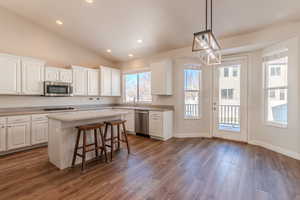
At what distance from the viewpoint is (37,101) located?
4344mm

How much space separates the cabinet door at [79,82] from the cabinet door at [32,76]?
2.95ft

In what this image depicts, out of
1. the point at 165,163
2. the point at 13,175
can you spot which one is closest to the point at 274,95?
the point at 165,163

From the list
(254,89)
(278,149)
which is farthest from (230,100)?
(278,149)

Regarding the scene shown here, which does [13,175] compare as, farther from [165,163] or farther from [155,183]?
[165,163]

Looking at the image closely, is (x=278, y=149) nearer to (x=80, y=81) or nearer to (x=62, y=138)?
(x=62, y=138)

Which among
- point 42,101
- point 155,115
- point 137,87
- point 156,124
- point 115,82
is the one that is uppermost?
point 115,82

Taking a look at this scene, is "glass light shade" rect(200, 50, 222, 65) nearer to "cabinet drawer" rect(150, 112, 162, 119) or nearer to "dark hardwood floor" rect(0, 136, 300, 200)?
"dark hardwood floor" rect(0, 136, 300, 200)

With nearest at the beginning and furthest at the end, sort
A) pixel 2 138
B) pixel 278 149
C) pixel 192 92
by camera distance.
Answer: pixel 2 138
pixel 278 149
pixel 192 92

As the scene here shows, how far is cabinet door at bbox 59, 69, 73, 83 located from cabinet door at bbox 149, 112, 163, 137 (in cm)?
274

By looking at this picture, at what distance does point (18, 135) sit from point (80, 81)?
221cm

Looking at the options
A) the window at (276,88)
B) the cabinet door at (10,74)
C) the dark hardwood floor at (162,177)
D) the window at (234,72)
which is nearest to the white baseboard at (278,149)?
the dark hardwood floor at (162,177)

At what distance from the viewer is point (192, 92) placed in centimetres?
484

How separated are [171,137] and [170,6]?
11.6 ft

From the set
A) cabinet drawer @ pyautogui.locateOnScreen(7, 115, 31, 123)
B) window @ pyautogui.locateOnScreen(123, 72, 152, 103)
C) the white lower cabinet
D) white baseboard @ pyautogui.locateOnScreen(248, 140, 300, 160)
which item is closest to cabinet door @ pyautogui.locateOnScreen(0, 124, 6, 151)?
cabinet drawer @ pyautogui.locateOnScreen(7, 115, 31, 123)
